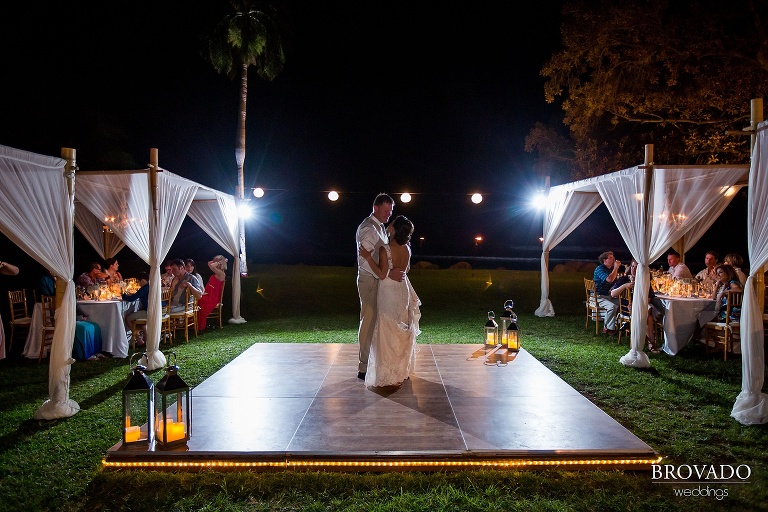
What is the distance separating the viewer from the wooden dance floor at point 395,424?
147 inches

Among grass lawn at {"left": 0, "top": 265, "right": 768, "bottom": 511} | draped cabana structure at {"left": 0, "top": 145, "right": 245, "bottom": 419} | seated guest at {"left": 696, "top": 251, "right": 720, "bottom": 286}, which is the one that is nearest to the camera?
grass lawn at {"left": 0, "top": 265, "right": 768, "bottom": 511}

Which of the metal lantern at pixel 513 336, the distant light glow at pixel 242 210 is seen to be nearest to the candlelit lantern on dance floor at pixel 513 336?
the metal lantern at pixel 513 336

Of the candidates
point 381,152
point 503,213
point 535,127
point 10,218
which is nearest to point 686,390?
point 10,218

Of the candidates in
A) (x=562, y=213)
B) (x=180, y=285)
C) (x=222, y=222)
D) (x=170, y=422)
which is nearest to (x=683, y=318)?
(x=562, y=213)

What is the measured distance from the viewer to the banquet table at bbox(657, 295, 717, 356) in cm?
768

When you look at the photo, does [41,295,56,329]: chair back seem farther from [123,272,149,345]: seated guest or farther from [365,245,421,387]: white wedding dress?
[365,245,421,387]: white wedding dress

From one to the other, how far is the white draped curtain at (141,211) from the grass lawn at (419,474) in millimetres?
1042

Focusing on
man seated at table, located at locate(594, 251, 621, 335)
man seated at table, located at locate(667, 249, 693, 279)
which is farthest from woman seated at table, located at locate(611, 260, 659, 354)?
man seated at table, located at locate(667, 249, 693, 279)

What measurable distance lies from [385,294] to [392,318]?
0.77 feet

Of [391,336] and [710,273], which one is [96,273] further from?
[710,273]

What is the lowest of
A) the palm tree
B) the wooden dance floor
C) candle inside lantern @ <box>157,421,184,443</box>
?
the wooden dance floor

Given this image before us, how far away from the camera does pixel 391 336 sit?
521cm

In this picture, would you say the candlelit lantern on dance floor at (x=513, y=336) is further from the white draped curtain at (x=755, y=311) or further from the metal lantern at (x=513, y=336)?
the white draped curtain at (x=755, y=311)

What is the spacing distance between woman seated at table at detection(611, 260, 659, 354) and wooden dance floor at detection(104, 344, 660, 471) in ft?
8.42
